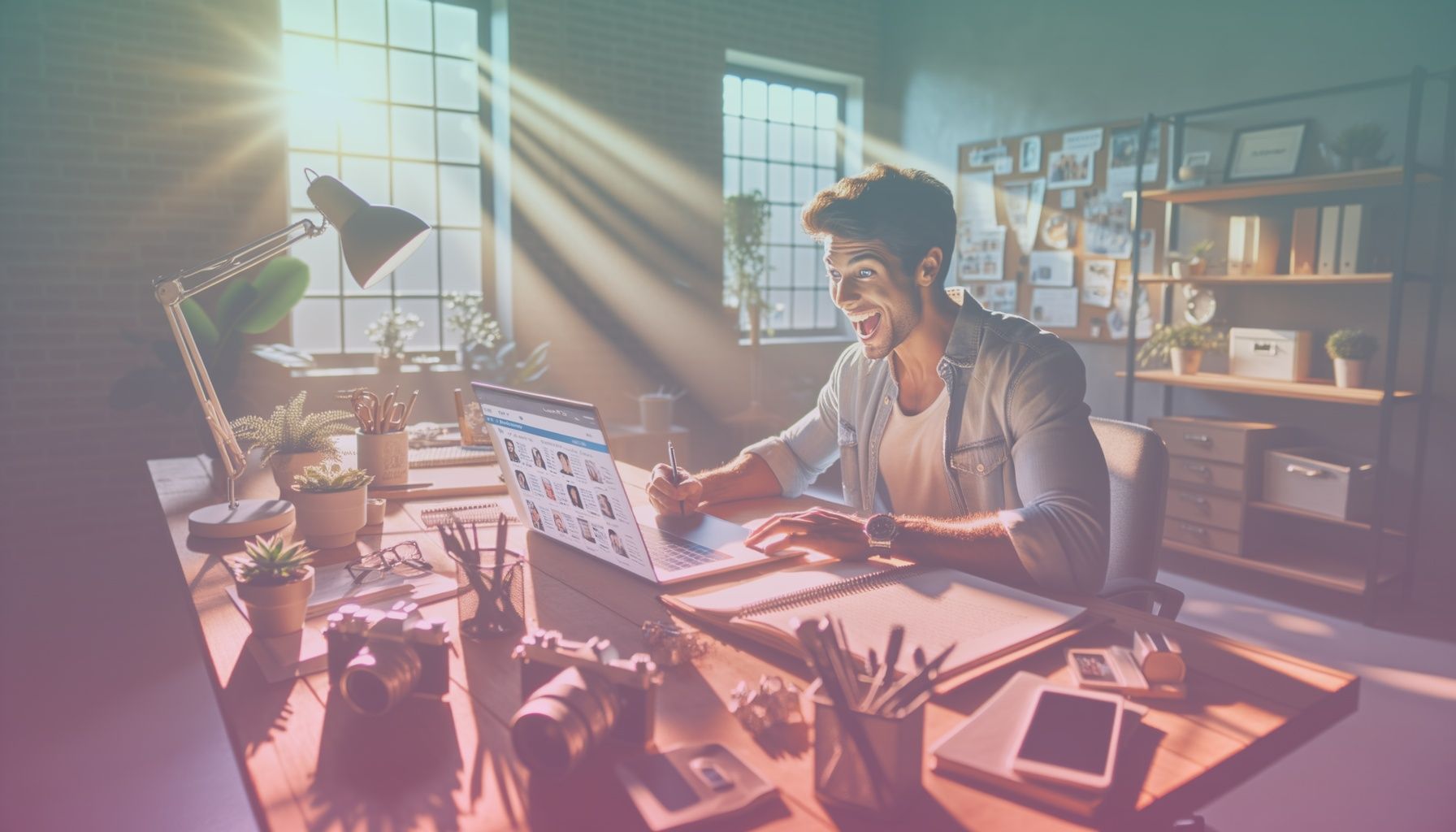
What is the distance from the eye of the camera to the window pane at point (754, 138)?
18.7 ft

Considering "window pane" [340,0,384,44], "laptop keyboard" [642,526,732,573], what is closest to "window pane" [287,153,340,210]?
"window pane" [340,0,384,44]

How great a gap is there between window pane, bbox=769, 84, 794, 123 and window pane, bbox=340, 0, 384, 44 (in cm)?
229

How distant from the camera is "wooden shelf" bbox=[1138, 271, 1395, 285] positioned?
11.4 ft

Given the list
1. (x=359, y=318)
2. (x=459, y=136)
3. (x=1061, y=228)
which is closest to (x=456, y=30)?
(x=459, y=136)

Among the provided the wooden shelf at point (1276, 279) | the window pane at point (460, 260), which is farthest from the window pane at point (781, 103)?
the wooden shelf at point (1276, 279)

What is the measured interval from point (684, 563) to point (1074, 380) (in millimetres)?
738

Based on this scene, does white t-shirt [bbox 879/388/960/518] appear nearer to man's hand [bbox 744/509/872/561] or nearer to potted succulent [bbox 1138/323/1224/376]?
man's hand [bbox 744/509/872/561]

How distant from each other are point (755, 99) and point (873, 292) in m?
4.25

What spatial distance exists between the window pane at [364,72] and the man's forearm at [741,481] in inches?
137

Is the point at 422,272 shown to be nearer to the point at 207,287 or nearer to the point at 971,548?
the point at 207,287

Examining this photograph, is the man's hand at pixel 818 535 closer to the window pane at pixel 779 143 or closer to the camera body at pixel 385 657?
the camera body at pixel 385 657

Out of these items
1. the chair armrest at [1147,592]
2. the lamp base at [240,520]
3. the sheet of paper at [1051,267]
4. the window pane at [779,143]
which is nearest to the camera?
the chair armrest at [1147,592]

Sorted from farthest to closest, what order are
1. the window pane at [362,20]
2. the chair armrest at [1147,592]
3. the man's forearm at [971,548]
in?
1. the window pane at [362,20]
2. the chair armrest at [1147,592]
3. the man's forearm at [971,548]

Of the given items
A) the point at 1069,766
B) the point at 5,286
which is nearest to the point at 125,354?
the point at 5,286
